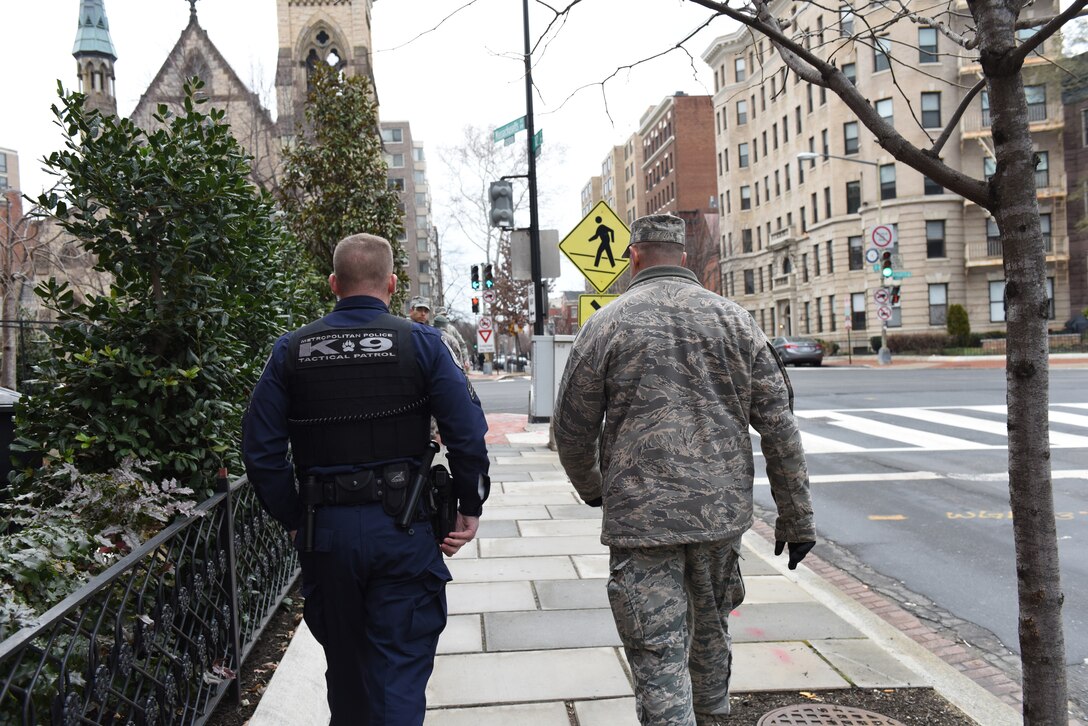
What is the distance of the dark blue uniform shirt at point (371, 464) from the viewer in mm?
3043

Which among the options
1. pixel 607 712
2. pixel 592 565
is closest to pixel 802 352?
pixel 592 565

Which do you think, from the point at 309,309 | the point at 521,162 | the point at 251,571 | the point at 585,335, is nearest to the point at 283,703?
the point at 251,571

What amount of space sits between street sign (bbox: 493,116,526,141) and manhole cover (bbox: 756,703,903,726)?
10.8 m

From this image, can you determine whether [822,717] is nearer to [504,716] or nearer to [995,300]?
[504,716]

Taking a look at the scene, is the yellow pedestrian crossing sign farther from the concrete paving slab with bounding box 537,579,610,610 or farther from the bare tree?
the bare tree

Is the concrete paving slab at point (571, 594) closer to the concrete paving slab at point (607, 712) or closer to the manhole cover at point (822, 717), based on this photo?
the concrete paving slab at point (607, 712)

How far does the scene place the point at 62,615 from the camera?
7.01 ft

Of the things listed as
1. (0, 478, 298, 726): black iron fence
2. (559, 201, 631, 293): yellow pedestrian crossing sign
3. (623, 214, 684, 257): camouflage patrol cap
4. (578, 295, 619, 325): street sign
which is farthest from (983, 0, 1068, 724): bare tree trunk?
(559, 201, 631, 293): yellow pedestrian crossing sign

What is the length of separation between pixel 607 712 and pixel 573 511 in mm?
4608

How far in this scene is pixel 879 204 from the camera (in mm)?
45312

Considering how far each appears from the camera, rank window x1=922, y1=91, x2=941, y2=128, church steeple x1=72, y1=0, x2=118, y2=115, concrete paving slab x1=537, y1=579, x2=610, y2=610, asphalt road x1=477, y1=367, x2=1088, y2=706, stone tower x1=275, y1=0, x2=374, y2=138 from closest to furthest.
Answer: concrete paving slab x1=537, y1=579, x2=610, y2=610, asphalt road x1=477, y1=367, x2=1088, y2=706, church steeple x1=72, y1=0, x2=118, y2=115, stone tower x1=275, y1=0, x2=374, y2=138, window x1=922, y1=91, x2=941, y2=128

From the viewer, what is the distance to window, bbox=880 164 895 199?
46031mm

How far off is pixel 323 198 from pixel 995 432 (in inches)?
421

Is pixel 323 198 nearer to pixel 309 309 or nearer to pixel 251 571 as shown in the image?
pixel 309 309
